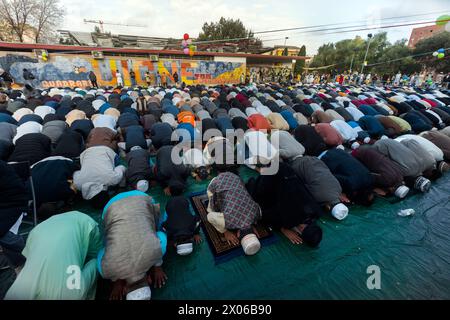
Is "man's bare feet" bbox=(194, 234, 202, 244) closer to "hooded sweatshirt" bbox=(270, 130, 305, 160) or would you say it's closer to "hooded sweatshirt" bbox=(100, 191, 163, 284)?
"hooded sweatshirt" bbox=(100, 191, 163, 284)

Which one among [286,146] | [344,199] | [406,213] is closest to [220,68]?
[286,146]

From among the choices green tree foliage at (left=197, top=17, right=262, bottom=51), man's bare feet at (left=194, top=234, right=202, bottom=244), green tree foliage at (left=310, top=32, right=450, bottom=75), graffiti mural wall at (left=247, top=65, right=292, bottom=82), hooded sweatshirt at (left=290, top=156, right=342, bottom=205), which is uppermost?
green tree foliage at (left=197, top=17, right=262, bottom=51)

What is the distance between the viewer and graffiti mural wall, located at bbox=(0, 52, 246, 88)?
1332 centimetres

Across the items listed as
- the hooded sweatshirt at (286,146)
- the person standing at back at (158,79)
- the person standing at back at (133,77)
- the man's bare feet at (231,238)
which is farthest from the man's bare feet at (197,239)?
the person standing at back at (158,79)

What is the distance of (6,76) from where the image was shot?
1187 centimetres

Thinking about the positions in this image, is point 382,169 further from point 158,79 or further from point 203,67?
point 203,67

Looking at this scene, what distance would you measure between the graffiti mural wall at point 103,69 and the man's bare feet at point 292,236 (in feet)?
57.3

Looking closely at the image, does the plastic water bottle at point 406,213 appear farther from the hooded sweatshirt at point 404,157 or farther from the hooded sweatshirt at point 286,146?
the hooded sweatshirt at point 286,146

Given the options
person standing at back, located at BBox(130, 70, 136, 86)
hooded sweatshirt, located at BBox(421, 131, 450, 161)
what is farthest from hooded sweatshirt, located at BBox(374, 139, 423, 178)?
person standing at back, located at BBox(130, 70, 136, 86)

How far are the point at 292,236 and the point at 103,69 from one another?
18.5m

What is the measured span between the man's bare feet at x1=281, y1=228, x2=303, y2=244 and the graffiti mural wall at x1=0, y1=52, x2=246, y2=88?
688 inches

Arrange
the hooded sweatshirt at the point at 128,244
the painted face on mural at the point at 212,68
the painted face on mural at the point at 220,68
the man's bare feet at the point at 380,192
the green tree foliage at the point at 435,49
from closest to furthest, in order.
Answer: the hooded sweatshirt at the point at 128,244, the man's bare feet at the point at 380,192, the painted face on mural at the point at 212,68, the painted face on mural at the point at 220,68, the green tree foliage at the point at 435,49

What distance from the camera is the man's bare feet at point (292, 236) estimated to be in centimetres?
258

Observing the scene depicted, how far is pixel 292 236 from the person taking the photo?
8.64ft
